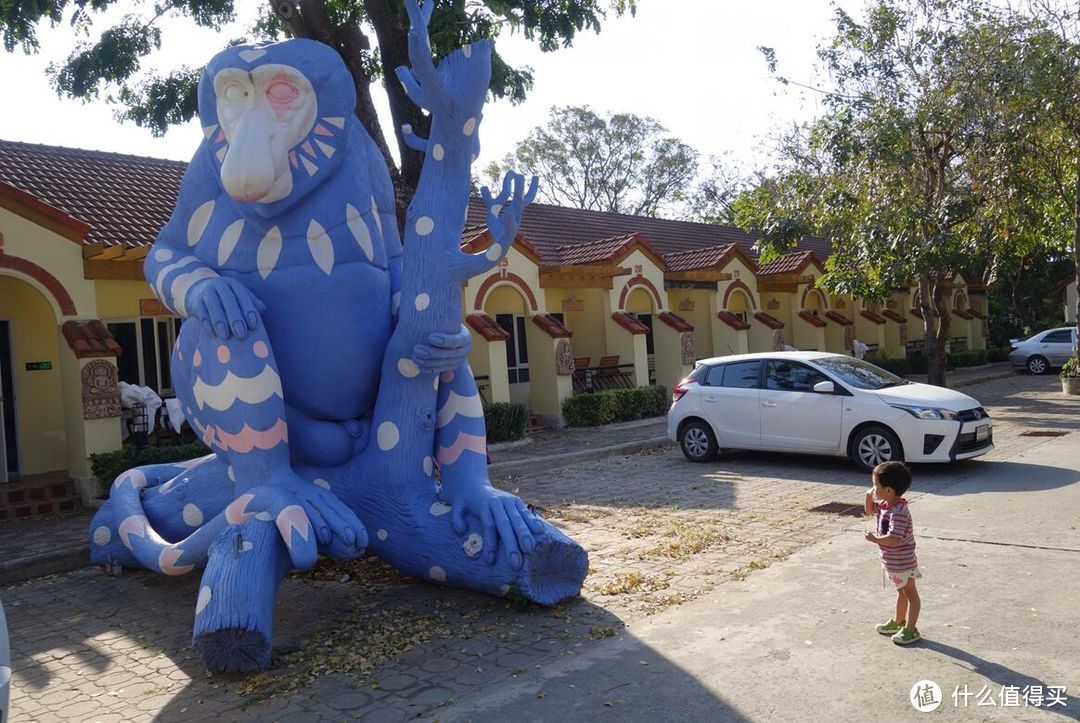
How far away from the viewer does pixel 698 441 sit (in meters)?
12.2

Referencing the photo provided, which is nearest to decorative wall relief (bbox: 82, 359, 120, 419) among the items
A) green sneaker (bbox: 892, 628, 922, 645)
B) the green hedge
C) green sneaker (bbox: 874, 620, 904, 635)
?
the green hedge

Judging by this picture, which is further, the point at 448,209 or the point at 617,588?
the point at 617,588

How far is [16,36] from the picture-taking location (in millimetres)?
9969

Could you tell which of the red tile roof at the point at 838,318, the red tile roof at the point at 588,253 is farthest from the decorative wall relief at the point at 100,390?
the red tile roof at the point at 838,318

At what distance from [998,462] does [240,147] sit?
960 centimetres

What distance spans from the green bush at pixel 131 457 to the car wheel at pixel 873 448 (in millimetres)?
8497

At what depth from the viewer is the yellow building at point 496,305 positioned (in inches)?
438

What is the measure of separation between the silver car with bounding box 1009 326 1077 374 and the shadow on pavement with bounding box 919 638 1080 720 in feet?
81.1

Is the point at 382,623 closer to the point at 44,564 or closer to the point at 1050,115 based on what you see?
the point at 44,564

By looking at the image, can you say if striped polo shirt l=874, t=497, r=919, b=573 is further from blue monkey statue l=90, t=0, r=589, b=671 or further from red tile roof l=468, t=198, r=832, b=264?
red tile roof l=468, t=198, r=832, b=264

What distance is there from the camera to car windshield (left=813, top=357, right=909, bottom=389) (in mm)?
10797

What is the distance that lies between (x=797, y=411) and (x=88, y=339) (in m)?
9.04

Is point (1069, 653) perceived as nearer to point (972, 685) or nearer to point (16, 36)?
point (972, 685)

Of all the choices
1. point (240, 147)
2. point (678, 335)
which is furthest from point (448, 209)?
point (678, 335)
